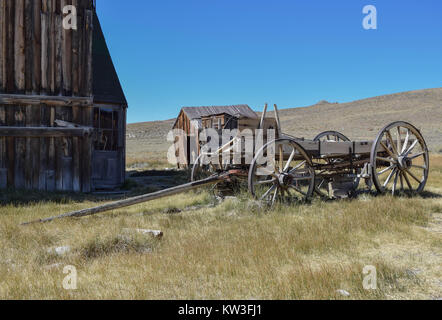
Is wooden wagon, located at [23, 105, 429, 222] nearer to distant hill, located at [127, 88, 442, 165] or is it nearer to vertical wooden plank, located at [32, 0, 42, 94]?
vertical wooden plank, located at [32, 0, 42, 94]

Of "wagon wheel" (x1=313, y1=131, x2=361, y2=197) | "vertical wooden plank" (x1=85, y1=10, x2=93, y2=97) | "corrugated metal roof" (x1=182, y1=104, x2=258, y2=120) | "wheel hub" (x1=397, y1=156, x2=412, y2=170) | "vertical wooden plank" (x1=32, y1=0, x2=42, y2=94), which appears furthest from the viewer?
"corrugated metal roof" (x1=182, y1=104, x2=258, y2=120)

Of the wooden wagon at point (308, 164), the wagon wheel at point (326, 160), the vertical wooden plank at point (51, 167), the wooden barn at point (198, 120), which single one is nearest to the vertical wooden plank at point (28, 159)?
the vertical wooden plank at point (51, 167)

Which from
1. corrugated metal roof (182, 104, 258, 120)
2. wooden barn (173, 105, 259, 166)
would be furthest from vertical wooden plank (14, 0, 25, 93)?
corrugated metal roof (182, 104, 258, 120)

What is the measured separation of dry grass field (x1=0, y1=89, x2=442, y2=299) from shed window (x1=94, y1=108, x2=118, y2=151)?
586 cm

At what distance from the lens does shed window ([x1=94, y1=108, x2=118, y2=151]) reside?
531 inches

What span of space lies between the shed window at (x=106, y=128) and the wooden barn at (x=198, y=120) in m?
5.83

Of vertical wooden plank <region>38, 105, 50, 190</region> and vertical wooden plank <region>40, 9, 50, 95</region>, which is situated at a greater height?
vertical wooden plank <region>40, 9, 50, 95</region>

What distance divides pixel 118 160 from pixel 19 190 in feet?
13.6

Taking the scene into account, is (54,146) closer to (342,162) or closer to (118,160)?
(118,160)

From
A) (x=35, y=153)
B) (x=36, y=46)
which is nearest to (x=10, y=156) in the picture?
(x=35, y=153)

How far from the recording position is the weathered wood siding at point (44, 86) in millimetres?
10320

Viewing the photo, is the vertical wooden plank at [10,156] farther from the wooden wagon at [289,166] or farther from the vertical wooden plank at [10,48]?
the wooden wagon at [289,166]

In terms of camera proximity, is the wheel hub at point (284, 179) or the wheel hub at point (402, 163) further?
the wheel hub at point (402, 163)

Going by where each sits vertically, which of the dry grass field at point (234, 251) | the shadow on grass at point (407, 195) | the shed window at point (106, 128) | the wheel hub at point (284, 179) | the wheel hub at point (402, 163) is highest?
the shed window at point (106, 128)
